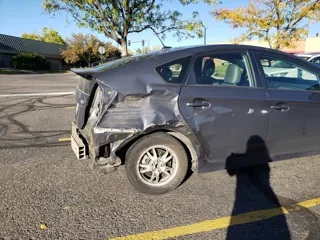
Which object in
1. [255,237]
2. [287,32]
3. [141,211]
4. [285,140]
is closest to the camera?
[255,237]

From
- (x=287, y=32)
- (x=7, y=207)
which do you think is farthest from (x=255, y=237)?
(x=287, y=32)

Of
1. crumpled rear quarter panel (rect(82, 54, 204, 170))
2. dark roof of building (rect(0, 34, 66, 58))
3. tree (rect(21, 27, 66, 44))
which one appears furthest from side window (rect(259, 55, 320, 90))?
tree (rect(21, 27, 66, 44))

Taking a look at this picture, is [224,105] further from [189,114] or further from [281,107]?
[281,107]

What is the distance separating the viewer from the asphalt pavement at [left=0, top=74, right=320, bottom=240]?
2.40m

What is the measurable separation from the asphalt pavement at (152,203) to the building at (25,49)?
151 ft

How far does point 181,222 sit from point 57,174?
186 centimetres

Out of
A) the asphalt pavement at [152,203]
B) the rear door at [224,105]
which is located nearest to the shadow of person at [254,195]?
the asphalt pavement at [152,203]

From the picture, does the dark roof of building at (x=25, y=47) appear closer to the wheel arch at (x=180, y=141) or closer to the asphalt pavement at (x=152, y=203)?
the asphalt pavement at (x=152, y=203)

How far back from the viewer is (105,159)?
289 cm

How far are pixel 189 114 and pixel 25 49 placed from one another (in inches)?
1970

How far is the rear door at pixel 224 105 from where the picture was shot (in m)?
2.92

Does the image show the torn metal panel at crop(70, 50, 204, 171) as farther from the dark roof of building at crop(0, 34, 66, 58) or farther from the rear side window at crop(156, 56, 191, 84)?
the dark roof of building at crop(0, 34, 66, 58)

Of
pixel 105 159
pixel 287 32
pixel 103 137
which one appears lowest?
pixel 105 159

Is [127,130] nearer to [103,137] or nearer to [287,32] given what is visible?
[103,137]
